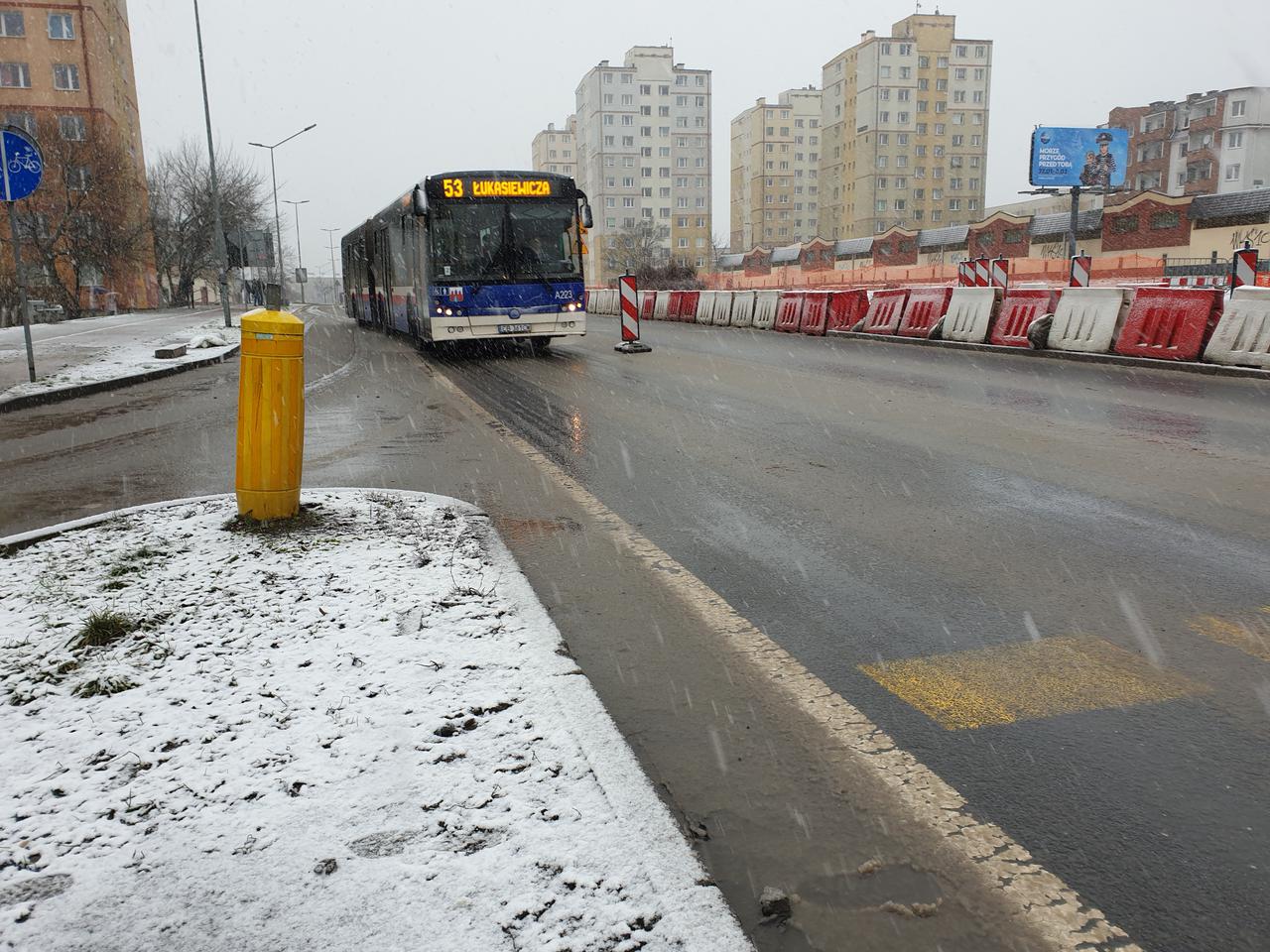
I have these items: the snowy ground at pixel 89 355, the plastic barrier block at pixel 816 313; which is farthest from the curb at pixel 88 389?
the plastic barrier block at pixel 816 313

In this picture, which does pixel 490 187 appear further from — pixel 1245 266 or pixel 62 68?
pixel 62 68

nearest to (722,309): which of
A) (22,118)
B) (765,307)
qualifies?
(765,307)

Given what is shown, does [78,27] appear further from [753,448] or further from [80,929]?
[80,929]

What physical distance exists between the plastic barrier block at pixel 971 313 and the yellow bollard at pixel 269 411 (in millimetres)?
14865

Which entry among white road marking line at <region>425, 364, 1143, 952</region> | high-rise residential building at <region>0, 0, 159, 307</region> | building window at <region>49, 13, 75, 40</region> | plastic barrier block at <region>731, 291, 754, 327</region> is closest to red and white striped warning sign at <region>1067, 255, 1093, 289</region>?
plastic barrier block at <region>731, 291, 754, 327</region>

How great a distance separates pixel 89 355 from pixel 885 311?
52.7 ft

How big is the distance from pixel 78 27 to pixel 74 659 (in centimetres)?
7160

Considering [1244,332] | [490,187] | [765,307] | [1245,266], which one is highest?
[490,187]

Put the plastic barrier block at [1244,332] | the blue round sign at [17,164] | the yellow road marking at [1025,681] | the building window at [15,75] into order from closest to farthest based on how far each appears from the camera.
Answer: the yellow road marking at [1025,681] → the blue round sign at [17,164] → the plastic barrier block at [1244,332] → the building window at [15,75]

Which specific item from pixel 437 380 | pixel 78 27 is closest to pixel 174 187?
pixel 78 27

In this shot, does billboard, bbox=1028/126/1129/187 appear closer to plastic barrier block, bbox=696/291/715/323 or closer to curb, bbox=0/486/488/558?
plastic barrier block, bbox=696/291/715/323

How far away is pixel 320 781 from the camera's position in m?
2.47

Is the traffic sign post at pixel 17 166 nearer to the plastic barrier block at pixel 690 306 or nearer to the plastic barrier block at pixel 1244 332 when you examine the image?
the plastic barrier block at pixel 1244 332

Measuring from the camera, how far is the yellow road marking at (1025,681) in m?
2.98
